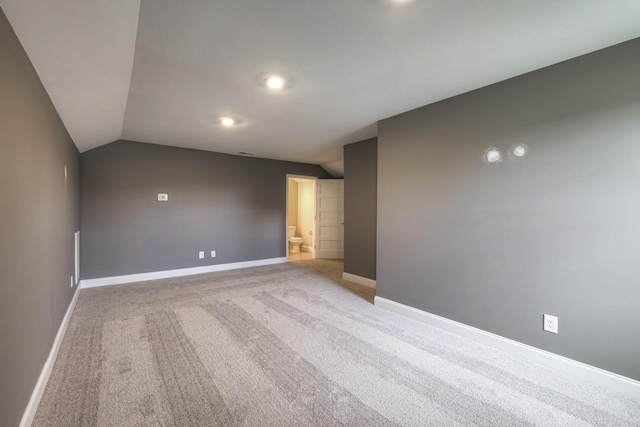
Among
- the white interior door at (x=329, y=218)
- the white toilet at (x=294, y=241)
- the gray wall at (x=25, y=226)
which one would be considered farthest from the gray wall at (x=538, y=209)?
the white toilet at (x=294, y=241)

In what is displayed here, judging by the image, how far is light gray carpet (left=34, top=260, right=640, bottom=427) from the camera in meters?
1.59

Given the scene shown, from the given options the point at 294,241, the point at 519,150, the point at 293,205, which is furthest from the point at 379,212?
the point at 293,205

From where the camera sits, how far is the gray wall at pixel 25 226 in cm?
126

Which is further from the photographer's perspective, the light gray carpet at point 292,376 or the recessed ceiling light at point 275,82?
the recessed ceiling light at point 275,82

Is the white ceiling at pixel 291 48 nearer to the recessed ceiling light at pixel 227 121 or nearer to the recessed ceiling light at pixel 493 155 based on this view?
the recessed ceiling light at pixel 227 121

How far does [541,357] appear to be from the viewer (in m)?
2.14

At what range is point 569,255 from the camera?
2031mm

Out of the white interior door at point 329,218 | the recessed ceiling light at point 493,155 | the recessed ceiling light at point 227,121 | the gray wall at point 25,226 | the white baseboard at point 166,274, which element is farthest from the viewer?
the white interior door at point 329,218

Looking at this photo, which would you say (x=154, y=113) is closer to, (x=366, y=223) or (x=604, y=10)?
(x=366, y=223)

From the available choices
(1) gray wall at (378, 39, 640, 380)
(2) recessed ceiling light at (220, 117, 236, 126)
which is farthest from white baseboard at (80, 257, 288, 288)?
(1) gray wall at (378, 39, 640, 380)

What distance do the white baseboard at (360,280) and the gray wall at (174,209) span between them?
6.62ft

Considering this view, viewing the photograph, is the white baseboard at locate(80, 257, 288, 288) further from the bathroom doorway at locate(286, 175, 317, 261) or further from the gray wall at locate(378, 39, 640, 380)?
the gray wall at locate(378, 39, 640, 380)

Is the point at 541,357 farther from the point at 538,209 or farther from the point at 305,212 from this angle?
the point at 305,212

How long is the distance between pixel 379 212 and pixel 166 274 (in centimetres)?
386
